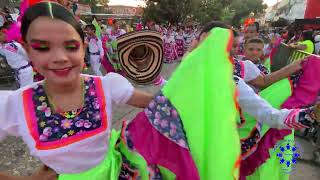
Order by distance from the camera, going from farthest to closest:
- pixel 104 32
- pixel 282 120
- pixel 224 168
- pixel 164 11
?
pixel 164 11
pixel 104 32
pixel 282 120
pixel 224 168

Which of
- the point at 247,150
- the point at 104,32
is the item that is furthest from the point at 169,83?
the point at 104,32

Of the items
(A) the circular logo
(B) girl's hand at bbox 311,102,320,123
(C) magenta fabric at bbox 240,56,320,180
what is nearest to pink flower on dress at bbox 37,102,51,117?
(B) girl's hand at bbox 311,102,320,123

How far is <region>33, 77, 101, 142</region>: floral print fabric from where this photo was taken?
4.76 ft

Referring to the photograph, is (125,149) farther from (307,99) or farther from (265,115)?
(307,99)

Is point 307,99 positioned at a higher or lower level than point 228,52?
lower

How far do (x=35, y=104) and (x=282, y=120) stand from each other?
126 cm

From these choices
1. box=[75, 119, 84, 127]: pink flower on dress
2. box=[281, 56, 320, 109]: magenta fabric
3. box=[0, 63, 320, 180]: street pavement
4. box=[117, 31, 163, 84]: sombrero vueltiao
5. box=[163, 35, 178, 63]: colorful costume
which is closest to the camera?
box=[75, 119, 84, 127]: pink flower on dress

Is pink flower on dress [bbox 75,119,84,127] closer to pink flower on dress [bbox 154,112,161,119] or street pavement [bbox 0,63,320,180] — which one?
pink flower on dress [bbox 154,112,161,119]

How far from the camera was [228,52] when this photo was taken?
1.31 metres

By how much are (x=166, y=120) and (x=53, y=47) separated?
0.55 metres

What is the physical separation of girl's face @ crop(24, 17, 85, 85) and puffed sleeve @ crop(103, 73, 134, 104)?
0.19 metres

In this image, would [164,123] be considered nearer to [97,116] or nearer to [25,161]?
[97,116]

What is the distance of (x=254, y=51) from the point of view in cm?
306

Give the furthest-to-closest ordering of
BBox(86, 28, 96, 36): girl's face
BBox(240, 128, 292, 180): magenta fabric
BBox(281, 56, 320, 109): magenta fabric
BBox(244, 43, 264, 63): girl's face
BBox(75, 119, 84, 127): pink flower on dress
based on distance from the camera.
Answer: BBox(86, 28, 96, 36): girl's face < BBox(244, 43, 264, 63): girl's face < BBox(240, 128, 292, 180): magenta fabric < BBox(281, 56, 320, 109): magenta fabric < BBox(75, 119, 84, 127): pink flower on dress
